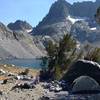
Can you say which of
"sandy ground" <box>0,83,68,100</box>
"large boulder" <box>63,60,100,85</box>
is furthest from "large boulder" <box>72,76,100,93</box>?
"large boulder" <box>63,60,100,85</box>

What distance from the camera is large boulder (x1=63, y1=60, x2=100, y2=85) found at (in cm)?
3833

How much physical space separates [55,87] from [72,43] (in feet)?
58.8

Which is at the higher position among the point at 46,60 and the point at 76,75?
the point at 46,60

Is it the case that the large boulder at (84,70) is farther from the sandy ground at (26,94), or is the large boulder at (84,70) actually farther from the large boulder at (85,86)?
the sandy ground at (26,94)

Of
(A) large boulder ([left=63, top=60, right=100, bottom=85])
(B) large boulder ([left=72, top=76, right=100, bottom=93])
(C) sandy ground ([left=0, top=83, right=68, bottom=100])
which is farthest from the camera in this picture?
(A) large boulder ([left=63, top=60, right=100, bottom=85])

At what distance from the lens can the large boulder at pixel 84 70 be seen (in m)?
38.3

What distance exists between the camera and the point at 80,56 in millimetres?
57969

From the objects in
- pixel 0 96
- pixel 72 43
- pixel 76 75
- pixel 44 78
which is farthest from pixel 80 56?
pixel 0 96

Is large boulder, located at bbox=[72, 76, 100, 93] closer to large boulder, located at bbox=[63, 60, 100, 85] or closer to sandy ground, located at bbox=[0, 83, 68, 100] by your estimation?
sandy ground, located at bbox=[0, 83, 68, 100]

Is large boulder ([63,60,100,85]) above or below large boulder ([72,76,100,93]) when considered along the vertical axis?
above

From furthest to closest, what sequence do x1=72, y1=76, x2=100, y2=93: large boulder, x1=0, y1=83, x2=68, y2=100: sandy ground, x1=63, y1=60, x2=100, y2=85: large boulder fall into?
x1=63, y1=60, x2=100, y2=85: large boulder < x1=72, y1=76, x2=100, y2=93: large boulder < x1=0, y1=83, x2=68, y2=100: sandy ground

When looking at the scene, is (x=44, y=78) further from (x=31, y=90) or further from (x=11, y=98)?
(x=11, y=98)

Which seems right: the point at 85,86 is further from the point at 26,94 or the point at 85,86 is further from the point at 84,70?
the point at 26,94

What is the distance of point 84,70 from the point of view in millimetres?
39562
